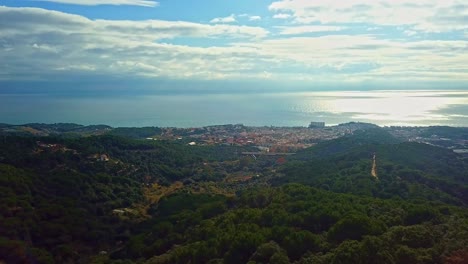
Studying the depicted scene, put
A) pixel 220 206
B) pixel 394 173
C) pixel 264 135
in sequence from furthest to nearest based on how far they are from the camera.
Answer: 1. pixel 264 135
2. pixel 394 173
3. pixel 220 206

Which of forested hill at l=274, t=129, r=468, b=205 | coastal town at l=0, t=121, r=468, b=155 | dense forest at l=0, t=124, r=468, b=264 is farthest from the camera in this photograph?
coastal town at l=0, t=121, r=468, b=155

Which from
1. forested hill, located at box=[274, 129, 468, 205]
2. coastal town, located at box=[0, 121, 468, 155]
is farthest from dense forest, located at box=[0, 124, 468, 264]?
coastal town, located at box=[0, 121, 468, 155]

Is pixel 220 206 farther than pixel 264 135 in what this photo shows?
No

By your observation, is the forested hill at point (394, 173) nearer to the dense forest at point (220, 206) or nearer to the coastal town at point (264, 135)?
the dense forest at point (220, 206)

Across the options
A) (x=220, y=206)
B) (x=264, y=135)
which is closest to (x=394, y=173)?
(x=220, y=206)

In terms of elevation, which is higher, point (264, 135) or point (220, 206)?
point (264, 135)

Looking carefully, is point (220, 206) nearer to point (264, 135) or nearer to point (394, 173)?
point (394, 173)

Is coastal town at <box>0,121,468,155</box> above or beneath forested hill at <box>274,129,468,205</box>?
above

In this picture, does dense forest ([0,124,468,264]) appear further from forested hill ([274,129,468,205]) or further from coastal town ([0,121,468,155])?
coastal town ([0,121,468,155])

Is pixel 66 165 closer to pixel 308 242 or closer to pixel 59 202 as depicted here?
pixel 59 202
